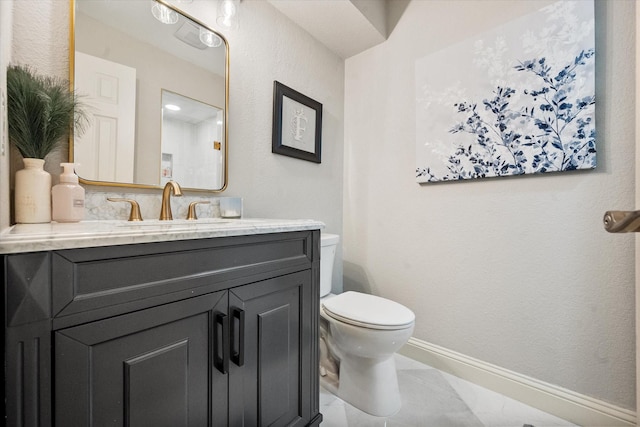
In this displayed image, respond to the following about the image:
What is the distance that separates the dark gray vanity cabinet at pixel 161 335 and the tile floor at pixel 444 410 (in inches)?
15.7

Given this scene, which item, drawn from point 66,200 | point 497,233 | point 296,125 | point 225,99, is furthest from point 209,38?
point 497,233

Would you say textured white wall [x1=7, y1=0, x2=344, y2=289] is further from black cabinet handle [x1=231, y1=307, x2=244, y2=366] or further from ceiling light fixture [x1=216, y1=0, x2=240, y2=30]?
black cabinet handle [x1=231, y1=307, x2=244, y2=366]

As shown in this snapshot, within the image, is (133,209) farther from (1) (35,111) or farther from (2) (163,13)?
(2) (163,13)

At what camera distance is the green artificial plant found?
0.80 m

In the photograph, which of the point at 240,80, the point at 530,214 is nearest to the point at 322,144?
the point at 240,80

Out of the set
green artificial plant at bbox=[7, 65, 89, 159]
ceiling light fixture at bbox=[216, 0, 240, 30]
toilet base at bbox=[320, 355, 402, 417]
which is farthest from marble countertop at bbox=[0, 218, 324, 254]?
ceiling light fixture at bbox=[216, 0, 240, 30]

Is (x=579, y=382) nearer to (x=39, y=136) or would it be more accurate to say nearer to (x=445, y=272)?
(x=445, y=272)

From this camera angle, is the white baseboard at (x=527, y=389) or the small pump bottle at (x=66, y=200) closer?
the small pump bottle at (x=66, y=200)

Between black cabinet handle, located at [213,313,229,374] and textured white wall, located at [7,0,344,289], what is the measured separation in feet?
2.43

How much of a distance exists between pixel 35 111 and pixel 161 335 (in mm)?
785

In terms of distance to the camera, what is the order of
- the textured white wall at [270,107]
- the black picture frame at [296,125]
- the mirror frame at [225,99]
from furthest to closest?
the black picture frame at [296,125]
the textured white wall at [270,107]
the mirror frame at [225,99]

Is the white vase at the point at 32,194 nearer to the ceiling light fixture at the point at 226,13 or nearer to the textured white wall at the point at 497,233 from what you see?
the ceiling light fixture at the point at 226,13

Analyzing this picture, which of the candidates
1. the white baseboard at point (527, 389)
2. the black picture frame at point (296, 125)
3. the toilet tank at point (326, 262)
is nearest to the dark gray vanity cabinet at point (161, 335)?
the toilet tank at point (326, 262)

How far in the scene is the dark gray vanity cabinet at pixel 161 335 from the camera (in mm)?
515
